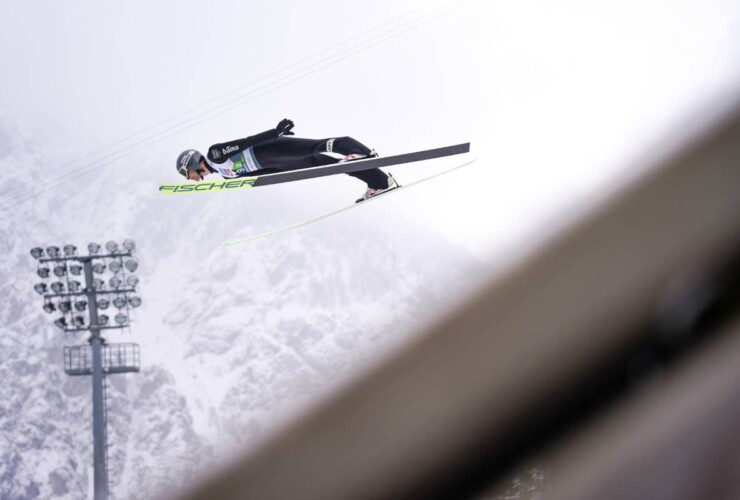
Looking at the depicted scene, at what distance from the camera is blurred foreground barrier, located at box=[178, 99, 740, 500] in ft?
3.85

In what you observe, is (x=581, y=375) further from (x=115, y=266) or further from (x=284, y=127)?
(x=115, y=266)

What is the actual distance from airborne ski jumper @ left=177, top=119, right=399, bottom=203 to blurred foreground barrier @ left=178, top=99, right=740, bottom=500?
65.9 ft

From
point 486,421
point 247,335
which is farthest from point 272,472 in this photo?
point 247,335

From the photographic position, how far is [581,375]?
4.14 feet

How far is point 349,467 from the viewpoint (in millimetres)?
1378

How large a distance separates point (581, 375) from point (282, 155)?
21.1 m

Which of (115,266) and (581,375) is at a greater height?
(115,266)

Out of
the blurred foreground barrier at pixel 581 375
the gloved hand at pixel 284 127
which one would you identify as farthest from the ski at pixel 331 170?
the blurred foreground barrier at pixel 581 375

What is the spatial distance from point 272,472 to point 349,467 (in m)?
0.10

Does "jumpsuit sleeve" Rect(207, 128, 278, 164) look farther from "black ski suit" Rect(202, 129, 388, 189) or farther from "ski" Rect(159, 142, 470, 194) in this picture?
"ski" Rect(159, 142, 470, 194)

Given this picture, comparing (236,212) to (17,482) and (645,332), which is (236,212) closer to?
(17,482)

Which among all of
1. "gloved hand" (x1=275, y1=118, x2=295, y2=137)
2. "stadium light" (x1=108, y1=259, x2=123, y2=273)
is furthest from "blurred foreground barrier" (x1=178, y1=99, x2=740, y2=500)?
"stadium light" (x1=108, y1=259, x2=123, y2=273)

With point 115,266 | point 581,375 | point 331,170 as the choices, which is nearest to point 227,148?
point 331,170

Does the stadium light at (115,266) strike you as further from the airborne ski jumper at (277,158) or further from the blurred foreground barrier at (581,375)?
the blurred foreground barrier at (581,375)
